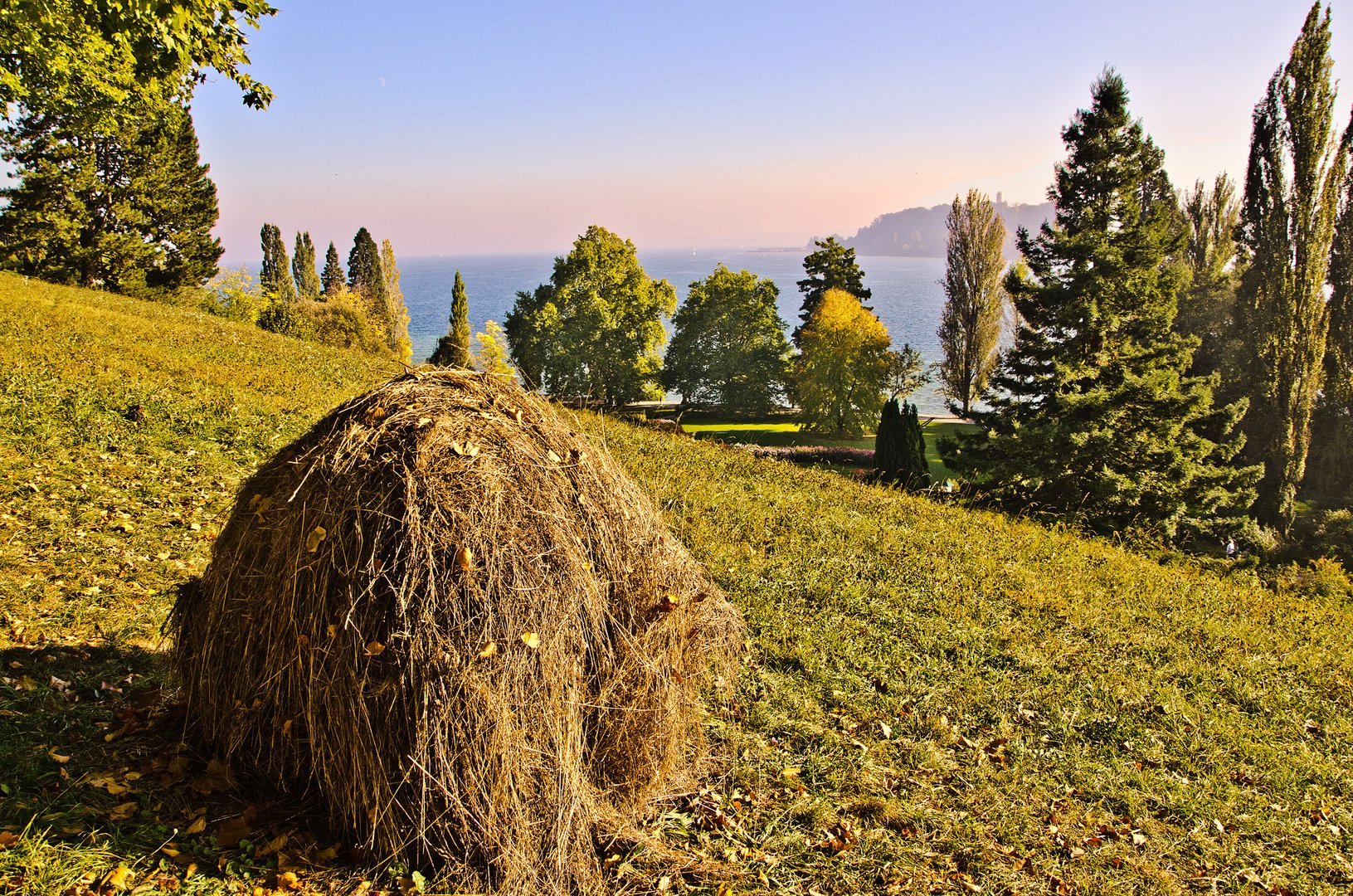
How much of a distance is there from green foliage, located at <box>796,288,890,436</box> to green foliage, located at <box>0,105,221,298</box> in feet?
97.8

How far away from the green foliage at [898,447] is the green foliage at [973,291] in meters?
19.5

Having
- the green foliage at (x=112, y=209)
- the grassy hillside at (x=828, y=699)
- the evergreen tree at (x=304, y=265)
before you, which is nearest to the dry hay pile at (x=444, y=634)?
the grassy hillside at (x=828, y=699)

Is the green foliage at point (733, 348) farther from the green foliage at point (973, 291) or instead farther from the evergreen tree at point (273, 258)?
the evergreen tree at point (273, 258)

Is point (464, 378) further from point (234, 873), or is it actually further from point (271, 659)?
point (234, 873)

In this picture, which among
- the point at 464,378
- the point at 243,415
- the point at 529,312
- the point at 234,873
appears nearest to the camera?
the point at 234,873

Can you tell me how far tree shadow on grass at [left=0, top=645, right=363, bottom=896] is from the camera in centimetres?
326

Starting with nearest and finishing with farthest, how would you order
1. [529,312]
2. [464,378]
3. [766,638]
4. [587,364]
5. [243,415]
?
[464,378], [766,638], [243,415], [587,364], [529,312]

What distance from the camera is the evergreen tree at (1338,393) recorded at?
2939 cm

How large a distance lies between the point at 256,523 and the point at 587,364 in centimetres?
4343

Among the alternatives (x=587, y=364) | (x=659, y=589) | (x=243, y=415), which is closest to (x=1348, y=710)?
(x=659, y=589)

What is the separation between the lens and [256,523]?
3.83 meters

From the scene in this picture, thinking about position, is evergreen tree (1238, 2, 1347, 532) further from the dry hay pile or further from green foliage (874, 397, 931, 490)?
the dry hay pile

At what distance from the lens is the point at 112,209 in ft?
94.4

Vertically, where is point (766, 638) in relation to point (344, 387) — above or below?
below
